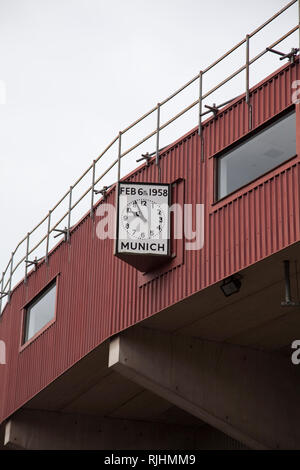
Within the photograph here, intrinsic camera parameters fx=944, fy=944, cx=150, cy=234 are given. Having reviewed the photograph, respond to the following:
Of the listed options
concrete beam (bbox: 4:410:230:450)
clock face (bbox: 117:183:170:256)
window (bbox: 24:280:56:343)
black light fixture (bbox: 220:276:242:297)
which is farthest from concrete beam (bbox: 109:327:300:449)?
window (bbox: 24:280:56:343)

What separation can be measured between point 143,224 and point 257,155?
319 cm

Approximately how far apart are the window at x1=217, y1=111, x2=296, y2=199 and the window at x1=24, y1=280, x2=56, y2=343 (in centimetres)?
888

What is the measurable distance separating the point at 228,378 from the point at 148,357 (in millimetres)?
2023

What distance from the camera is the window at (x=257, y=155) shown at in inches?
709

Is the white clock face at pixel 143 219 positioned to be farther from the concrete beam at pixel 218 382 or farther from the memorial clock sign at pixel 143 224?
the concrete beam at pixel 218 382

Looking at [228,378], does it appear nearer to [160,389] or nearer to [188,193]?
[160,389]

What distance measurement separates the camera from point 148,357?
2117 centimetres

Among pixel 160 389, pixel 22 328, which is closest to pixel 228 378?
pixel 160 389

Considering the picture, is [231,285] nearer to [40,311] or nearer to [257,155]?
[257,155]

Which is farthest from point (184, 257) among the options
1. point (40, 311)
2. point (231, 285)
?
point (40, 311)

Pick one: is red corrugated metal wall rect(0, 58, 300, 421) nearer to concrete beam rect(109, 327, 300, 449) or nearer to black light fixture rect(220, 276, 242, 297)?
black light fixture rect(220, 276, 242, 297)

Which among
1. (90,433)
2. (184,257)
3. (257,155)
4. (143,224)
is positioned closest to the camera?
(257,155)

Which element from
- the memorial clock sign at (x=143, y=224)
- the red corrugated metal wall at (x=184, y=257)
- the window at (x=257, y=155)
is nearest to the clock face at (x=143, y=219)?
the memorial clock sign at (x=143, y=224)

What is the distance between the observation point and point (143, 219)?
20.6 meters
